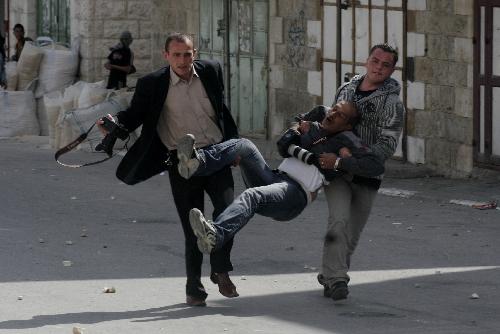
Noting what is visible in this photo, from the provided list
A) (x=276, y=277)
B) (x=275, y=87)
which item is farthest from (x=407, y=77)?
(x=276, y=277)

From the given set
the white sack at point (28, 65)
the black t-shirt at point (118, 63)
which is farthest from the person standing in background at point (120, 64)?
the white sack at point (28, 65)

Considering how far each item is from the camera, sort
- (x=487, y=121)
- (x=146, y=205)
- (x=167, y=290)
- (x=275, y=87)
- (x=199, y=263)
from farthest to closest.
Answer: (x=275, y=87) → (x=487, y=121) → (x=146, y=205) → (x=167, y=290) → (x=199, y=263)

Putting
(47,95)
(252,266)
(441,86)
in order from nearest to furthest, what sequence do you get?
(252,266) → (441,86) → (47,95)

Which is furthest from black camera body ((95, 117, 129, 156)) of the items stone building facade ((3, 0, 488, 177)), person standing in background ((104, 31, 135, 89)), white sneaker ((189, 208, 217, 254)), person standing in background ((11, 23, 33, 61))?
person standing in background ((11, 23, 33, 61))

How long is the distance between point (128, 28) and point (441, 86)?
7786 mm

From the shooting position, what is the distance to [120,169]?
9.35 m

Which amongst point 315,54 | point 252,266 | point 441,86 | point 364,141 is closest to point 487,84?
point 441,86

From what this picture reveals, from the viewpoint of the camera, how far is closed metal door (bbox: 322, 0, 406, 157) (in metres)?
17.2

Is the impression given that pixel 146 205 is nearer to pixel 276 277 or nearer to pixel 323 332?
pixel 276 277

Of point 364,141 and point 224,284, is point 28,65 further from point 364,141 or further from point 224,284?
point 364,141

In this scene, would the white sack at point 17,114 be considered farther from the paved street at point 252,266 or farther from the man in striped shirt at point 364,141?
the man in striped shirt at point 364,141

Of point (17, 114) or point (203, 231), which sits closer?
point (203, 231)

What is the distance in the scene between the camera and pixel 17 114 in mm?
22984

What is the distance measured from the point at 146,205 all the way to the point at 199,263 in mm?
5322
